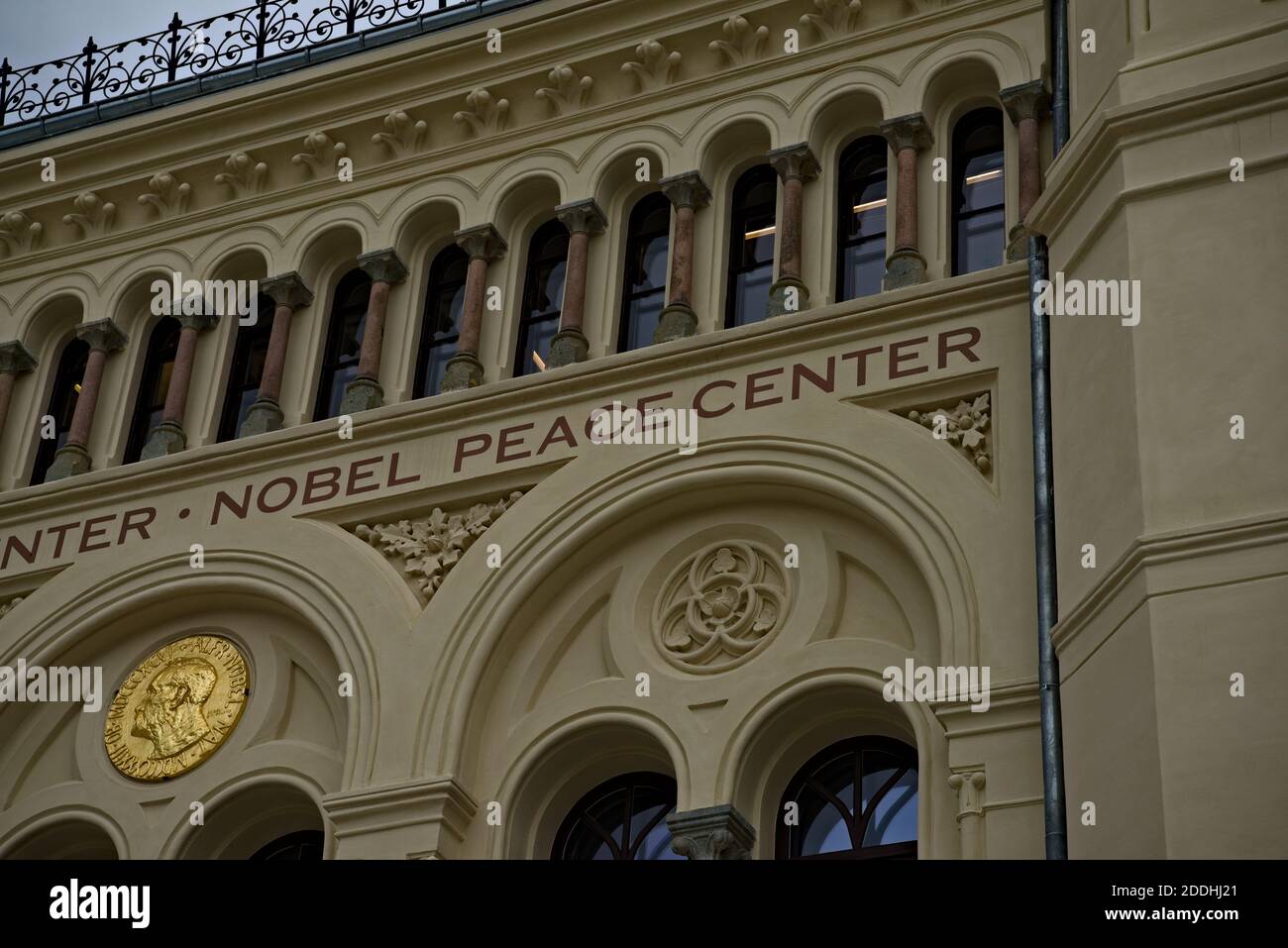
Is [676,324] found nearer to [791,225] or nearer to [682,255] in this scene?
[682,255]

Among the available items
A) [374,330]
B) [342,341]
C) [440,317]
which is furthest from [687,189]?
[342,341]

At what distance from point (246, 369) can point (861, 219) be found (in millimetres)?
5291

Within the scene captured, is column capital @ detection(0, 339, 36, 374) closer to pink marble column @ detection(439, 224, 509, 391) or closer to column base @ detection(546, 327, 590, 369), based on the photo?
pink marble column @ detection(439, 224, 509, 391)

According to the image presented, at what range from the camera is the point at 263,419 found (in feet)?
57.6

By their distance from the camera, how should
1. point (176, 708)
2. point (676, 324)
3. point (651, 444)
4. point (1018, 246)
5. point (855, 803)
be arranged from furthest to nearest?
point (176, 708), point (676, 324), point (651, 444), point (1018, 246), point (855, 803)

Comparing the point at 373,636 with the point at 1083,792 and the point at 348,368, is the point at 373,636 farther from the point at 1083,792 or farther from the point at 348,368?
the point at 1083,792

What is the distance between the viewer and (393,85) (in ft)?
60.5

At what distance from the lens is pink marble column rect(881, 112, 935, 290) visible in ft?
52.0

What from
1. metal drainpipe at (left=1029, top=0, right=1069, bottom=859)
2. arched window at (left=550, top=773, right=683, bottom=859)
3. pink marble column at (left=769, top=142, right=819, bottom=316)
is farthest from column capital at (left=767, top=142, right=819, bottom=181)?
arched window at (left=550, top=773, right=683, bottom=859)

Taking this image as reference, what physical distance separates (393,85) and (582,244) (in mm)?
2349

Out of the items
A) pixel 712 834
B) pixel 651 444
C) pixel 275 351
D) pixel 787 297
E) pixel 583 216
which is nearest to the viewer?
pixel 712 834

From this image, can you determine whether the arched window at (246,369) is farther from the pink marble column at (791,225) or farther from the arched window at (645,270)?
the pink marble column at (791,225)

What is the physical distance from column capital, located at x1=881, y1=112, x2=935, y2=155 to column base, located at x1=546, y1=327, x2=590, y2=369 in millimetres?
2689
